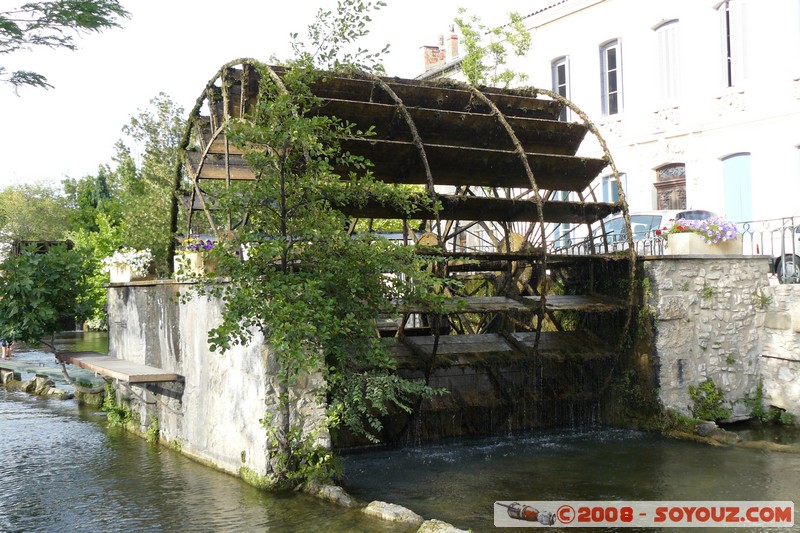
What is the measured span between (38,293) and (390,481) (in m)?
5.83

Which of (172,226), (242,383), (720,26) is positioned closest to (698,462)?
(242,383)

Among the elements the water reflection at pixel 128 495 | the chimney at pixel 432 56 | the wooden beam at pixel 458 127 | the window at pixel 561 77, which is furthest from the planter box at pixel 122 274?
the chimney at pixel 432 56

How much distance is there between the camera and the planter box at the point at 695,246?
976cm

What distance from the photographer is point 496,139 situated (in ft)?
36.4

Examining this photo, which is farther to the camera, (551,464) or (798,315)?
(798,315)

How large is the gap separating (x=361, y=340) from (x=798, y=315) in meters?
5.55

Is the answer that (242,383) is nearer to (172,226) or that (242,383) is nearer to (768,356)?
(172,226)

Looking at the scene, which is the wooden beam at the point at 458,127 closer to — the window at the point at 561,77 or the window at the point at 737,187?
the window at the point at 737,187

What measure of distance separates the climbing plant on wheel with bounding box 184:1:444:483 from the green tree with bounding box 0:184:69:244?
3824cm

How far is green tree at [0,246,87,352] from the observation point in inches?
432

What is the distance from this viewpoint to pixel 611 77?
1806 centimetres

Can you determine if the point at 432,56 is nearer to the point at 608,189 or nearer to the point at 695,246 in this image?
the point at 608,189

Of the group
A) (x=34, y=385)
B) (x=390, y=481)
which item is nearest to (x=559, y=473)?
(x=390, y=481)

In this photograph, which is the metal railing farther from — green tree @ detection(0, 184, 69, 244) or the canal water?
green tree @ detection(0, 184, 69, 244)
